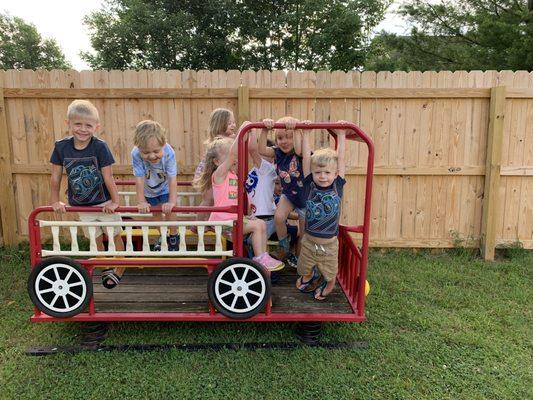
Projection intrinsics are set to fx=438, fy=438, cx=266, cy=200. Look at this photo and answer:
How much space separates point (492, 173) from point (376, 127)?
157 cm

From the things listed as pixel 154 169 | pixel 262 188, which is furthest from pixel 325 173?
pixel 154 169

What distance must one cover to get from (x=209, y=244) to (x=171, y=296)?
169 cm

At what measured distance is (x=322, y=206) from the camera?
3451mm

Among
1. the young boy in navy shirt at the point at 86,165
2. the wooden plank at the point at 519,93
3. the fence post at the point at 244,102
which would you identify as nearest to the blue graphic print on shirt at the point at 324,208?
the young boy in navy shirt at the point at 86,165

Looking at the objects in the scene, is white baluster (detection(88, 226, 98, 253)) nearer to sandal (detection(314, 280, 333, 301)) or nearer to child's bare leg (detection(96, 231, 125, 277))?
child's bare leg (detection(96, 231, 125, 277))

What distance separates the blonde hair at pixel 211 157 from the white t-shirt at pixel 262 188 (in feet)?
1.20

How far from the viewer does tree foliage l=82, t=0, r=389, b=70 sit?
19516 millimetres

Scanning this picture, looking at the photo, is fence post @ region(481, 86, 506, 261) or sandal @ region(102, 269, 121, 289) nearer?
sandal @ region(102, 269, 121, 289)

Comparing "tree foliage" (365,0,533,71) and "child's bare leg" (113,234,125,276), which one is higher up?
"tree foliage" (365,0,533,71)

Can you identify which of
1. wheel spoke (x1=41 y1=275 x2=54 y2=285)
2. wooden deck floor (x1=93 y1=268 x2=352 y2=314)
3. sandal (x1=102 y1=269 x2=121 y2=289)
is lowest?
wooden deck floor (x1=93 y1=268 x2=352 y2=314)

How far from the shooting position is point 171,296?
3.78 m

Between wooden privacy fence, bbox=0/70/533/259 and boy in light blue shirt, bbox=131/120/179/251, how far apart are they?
5.27 feet

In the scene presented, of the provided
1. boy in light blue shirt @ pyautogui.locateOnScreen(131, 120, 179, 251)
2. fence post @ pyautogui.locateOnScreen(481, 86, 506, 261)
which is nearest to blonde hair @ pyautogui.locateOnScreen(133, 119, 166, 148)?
boy in light blue shirt @ pyautogui.locateOnScreen(131, 120, 179, 251)

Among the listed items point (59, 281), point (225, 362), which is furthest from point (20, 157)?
point (225, 362)
